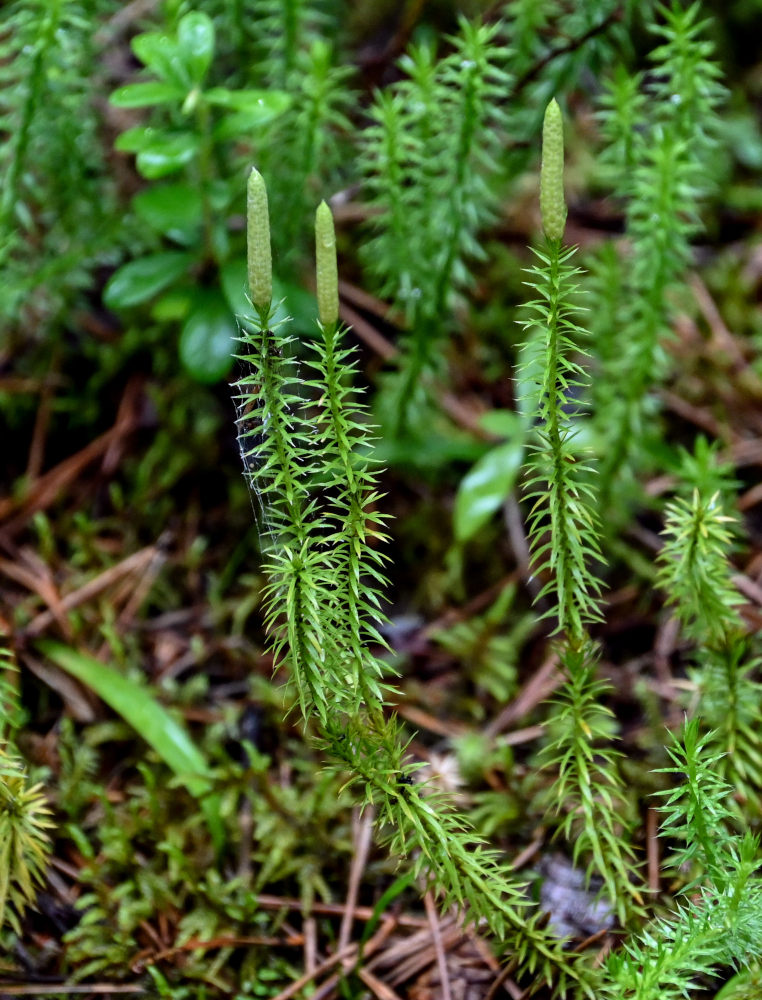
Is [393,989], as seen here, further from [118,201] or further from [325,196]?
[118,201]

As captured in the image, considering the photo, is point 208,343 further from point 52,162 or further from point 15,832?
point 15,832

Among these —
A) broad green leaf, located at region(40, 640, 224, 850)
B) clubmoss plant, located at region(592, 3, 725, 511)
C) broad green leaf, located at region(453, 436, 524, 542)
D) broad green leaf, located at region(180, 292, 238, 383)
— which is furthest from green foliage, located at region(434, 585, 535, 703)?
broad green leaf, located at region(180, 292, 238, 383)

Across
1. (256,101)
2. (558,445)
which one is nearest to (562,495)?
(558,445)

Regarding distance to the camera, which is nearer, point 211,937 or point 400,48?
point 211,937

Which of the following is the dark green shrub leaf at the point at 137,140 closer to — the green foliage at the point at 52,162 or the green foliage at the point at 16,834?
the green foliage at the point at 52,162

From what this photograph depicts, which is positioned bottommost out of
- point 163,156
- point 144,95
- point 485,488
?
point 485,488

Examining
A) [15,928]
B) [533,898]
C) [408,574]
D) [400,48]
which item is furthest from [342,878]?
[400,48]

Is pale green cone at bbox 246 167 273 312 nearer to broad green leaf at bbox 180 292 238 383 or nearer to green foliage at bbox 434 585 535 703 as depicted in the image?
broad green leaf at bbox 180 292 238 383
